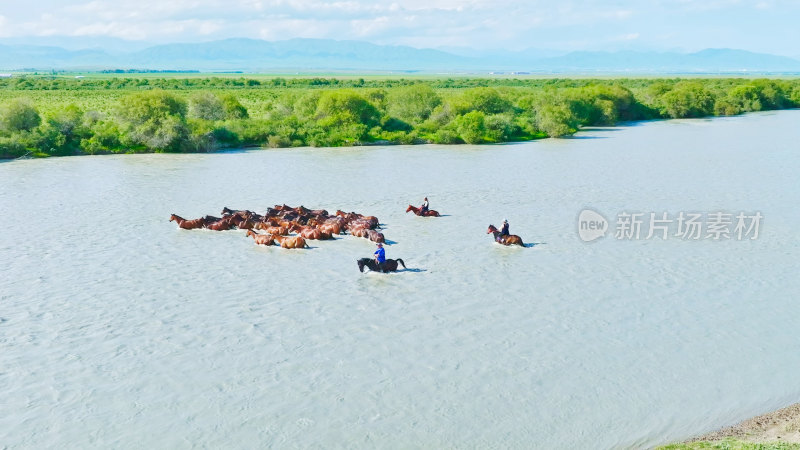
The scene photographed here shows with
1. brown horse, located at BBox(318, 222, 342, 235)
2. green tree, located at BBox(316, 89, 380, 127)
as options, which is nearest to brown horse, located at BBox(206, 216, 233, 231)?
brown horse, located at BBox(318, 222, 342, 235)

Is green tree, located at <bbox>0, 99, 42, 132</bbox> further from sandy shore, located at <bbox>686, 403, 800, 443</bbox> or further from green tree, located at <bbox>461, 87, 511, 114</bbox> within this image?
sandy shore, located at <bbox>686, 403, 800, 443</bbox>

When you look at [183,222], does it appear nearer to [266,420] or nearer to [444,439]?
[266,420]

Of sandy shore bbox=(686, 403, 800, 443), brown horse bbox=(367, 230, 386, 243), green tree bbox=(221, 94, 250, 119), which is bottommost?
brown horse bbox=(367, 230, 386, 243)

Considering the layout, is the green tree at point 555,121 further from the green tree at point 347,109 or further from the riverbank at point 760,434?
the riverbank at point 760,434

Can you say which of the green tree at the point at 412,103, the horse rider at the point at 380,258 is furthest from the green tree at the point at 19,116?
the horse rider at the point at 380,258

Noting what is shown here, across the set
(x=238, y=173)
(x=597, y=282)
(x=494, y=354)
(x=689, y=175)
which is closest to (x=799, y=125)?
(x=689, y=175)
